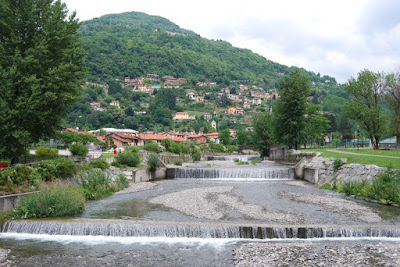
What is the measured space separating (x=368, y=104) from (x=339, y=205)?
99.0ft

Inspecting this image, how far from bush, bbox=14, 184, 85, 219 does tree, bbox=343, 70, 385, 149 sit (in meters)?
39.5

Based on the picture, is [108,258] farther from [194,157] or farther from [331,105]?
[331,105]

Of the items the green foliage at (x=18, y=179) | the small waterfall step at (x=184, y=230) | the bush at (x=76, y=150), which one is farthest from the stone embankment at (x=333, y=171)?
the bush at (x=76, y=150)

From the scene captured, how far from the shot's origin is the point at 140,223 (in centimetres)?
1673

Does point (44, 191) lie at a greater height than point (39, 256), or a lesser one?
greater

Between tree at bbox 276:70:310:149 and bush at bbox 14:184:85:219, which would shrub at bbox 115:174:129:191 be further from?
tree at bbox 276:70:310:149

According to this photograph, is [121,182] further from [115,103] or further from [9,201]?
[115,103]

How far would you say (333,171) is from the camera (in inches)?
1356

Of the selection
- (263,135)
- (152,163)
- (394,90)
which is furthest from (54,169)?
(263,135)

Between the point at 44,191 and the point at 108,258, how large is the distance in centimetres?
915

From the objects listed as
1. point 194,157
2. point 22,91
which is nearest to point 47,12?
point 22,91

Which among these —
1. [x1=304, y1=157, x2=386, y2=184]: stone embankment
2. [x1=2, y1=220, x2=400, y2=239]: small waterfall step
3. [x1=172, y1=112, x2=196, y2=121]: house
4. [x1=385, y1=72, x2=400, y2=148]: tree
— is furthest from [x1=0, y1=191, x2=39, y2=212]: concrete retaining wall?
[x1=172, y1=112, x2=196, y2=121]: house

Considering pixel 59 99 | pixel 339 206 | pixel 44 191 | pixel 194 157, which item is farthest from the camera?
pixel 194 157

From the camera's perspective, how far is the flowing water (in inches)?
519
